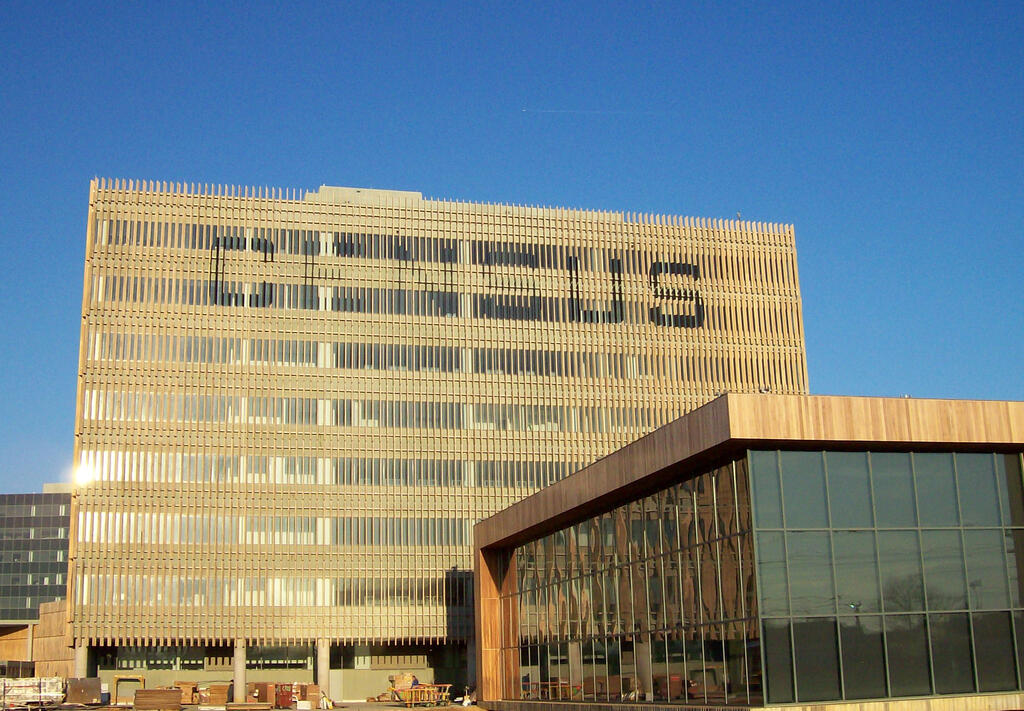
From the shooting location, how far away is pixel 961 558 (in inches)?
1339

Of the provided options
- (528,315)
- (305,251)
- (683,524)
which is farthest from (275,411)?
(683,524)

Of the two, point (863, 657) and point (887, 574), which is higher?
point (887, 574)

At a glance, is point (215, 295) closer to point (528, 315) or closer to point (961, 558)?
point (528, 315)

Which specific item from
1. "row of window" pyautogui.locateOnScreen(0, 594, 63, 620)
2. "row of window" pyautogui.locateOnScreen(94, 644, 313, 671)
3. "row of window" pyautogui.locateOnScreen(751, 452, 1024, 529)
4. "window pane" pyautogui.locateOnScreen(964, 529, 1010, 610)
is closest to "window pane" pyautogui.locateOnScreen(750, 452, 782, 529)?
"row of window" pyautogui.locateOnScreen(751, 452, 1024, 529)

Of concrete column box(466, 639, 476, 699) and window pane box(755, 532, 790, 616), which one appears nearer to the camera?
window pane box(755, 532, 790, 616)

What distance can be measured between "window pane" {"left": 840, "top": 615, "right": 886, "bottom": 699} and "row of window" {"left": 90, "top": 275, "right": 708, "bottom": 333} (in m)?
55.4

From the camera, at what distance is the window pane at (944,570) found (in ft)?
110

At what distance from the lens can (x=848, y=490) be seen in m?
33.6

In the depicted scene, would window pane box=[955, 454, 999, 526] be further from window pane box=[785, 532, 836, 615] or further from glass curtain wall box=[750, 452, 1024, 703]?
window pane box=[785, 532, 836, 615]

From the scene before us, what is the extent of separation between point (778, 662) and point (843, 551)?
3.60m

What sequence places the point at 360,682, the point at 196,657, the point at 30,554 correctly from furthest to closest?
1. the point at 30,554
2. the point at 360,682
3. the point at 196,657

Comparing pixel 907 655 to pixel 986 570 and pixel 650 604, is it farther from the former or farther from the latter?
pixel 650 604

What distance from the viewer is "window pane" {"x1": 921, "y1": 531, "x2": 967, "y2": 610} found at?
33.5 metres

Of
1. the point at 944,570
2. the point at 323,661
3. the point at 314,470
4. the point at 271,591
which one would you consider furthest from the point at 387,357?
the point at 944,570
